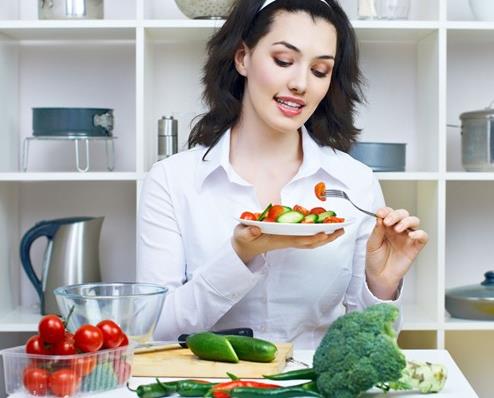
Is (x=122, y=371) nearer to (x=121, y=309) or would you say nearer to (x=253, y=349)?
(x=121, y=309)

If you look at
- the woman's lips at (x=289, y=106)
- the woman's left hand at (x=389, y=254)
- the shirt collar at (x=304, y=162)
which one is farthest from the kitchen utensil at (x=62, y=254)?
the woman's left hand at (x=389, y=254)

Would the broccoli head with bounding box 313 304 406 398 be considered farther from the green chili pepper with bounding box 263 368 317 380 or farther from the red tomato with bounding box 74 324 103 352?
the red tomato with bounding box 74 324 103 352

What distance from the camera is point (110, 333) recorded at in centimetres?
138

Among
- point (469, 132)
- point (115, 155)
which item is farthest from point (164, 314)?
point (469, 132)

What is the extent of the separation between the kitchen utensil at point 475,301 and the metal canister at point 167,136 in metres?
0.94

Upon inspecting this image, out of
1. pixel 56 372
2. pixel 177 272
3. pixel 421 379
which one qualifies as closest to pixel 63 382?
pixel 56 372

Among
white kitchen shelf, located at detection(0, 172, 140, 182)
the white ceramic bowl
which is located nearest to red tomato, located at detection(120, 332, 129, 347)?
white kitchen shelf, located at detection(0, 172, 140, 182)

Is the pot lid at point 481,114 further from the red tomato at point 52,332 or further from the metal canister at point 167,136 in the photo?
the red tomato at point 52,332

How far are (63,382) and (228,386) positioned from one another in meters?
0.24

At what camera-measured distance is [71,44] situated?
2898mm

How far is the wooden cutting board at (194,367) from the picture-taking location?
150cm

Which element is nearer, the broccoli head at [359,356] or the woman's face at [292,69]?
the broccoli head at [359,356]

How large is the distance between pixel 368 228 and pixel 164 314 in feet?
1.83

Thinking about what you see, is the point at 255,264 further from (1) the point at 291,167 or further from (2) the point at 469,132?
(2) the point at 469,132
